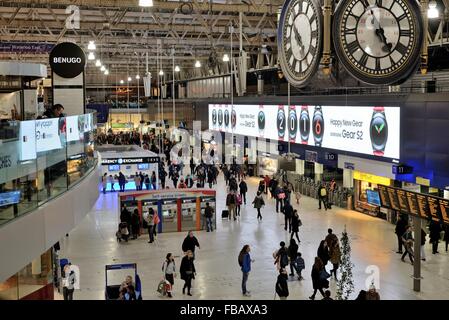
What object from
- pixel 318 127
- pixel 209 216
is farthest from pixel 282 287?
pixel 318 127

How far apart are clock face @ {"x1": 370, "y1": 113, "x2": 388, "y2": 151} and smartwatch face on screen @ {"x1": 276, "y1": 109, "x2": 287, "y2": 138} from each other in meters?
7.21

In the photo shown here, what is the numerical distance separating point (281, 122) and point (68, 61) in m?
11.4

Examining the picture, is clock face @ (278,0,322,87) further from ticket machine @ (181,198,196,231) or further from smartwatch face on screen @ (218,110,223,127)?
smartwatch face on screen @ (218,110,223,127)

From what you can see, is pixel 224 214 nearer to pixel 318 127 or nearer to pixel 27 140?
pixel 318 127

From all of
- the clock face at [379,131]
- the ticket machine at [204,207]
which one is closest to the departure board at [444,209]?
the clock face at [379,131]

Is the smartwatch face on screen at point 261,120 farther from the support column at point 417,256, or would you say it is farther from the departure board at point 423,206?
the departure board at point 423,206

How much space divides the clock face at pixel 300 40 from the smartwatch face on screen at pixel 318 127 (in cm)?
1761

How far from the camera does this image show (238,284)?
42.4ft

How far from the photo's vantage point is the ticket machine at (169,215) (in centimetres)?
1917

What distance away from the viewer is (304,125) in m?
23.7

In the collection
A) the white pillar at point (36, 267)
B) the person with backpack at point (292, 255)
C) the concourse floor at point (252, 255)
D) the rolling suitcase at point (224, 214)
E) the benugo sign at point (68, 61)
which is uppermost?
the benugo sign at point (68, 61)
